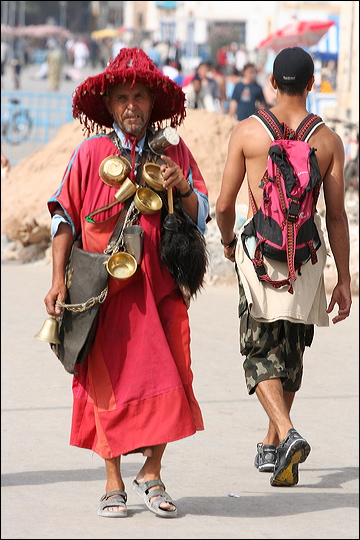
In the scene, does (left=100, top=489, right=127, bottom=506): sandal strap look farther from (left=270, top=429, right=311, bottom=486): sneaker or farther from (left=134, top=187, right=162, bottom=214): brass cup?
(left=134, top=187, right=162, bottom=214): brass cup

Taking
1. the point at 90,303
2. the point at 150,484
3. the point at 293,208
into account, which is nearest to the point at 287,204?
the point at 293,208

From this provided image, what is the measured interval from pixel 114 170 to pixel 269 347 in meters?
1.07

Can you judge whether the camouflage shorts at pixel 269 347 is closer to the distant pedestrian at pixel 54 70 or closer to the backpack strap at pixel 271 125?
the backpack strap at pixel 271 125

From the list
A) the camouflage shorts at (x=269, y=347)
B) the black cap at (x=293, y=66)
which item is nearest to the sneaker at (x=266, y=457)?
the camouflage shorts at (x=269, y=347)

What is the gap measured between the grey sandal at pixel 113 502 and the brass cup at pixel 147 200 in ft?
3.98

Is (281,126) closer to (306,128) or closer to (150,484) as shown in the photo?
(306,128)

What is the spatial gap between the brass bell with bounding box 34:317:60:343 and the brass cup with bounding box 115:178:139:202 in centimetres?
61

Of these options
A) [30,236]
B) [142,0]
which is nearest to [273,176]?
[30,236]

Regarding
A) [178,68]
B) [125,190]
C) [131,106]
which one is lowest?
[125,190]

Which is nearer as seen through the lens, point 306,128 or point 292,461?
point 292,461

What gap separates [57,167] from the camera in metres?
13.7

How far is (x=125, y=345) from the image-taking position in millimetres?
4422

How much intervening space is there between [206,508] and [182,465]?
832mm

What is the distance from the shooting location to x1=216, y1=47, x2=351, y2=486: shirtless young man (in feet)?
14.5
